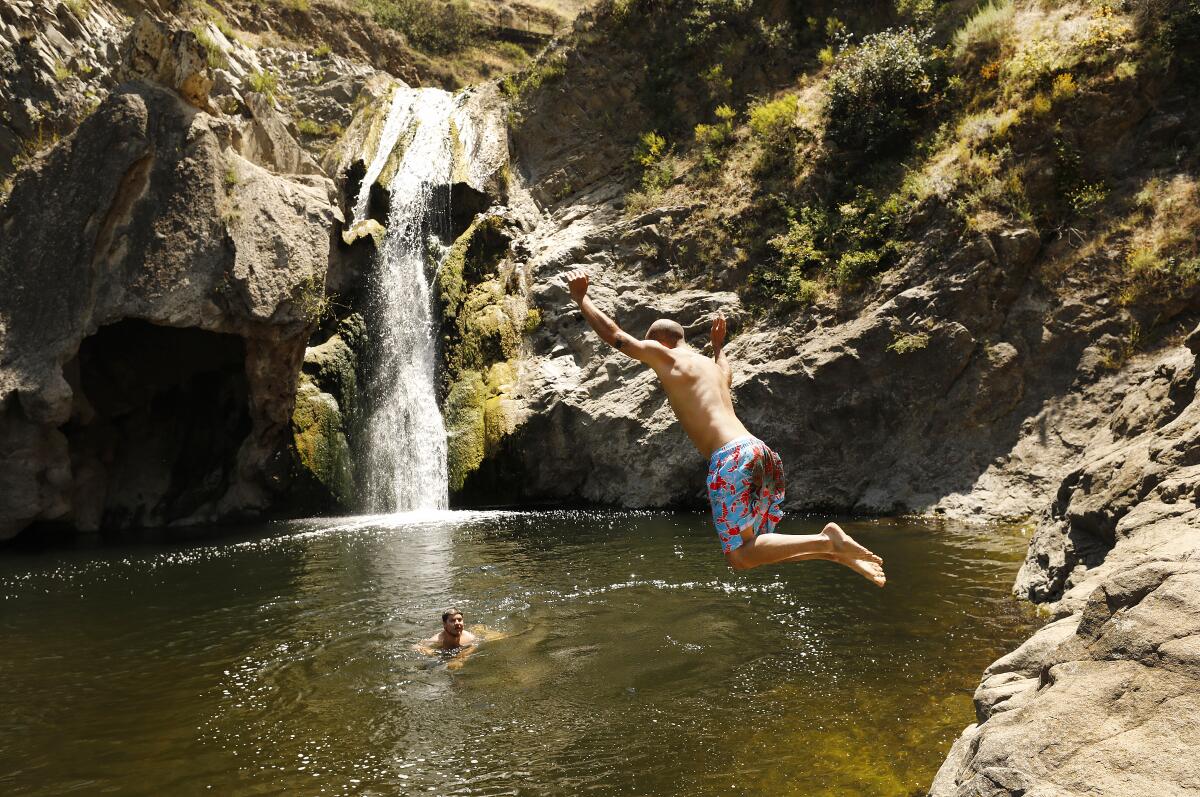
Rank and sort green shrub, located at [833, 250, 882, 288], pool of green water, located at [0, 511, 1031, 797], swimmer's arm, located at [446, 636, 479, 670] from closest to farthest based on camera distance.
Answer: pool of green water, located at [0, 511, 1031, 797] < swimmer's arm, located at [446, 636, 479, 670] < green shrub, located at [833, 250, 882, 288]

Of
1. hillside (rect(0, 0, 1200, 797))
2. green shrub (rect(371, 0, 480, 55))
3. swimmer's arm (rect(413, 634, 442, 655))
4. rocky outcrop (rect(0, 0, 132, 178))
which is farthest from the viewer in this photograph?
green shrub (rect(371, 0, 480, 55))

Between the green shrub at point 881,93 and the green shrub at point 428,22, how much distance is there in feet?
91.1

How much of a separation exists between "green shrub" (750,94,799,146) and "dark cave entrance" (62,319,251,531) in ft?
47.8

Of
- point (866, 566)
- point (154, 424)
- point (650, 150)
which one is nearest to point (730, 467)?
point (866, 566)

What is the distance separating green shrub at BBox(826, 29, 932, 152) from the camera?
20172mm

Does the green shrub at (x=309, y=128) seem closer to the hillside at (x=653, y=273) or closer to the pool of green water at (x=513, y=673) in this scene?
the hillside at (x=653, y=273)

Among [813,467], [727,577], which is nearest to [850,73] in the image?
[813,467]

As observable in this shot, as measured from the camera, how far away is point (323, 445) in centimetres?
2041

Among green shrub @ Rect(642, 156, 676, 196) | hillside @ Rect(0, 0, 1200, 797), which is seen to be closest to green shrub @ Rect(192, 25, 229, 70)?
hillside @ Rect(0, 0, 1200, 797)

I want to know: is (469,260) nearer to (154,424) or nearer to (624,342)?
(154,424)

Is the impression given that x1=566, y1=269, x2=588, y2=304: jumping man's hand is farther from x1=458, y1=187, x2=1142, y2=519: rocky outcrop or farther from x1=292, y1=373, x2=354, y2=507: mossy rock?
x1=292, y1=373, x2=354, y2=507: mossy rock

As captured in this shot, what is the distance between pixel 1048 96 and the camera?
1786 centimetres

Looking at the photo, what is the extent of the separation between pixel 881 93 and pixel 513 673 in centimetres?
1814

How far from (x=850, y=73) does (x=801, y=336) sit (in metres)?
7.78
